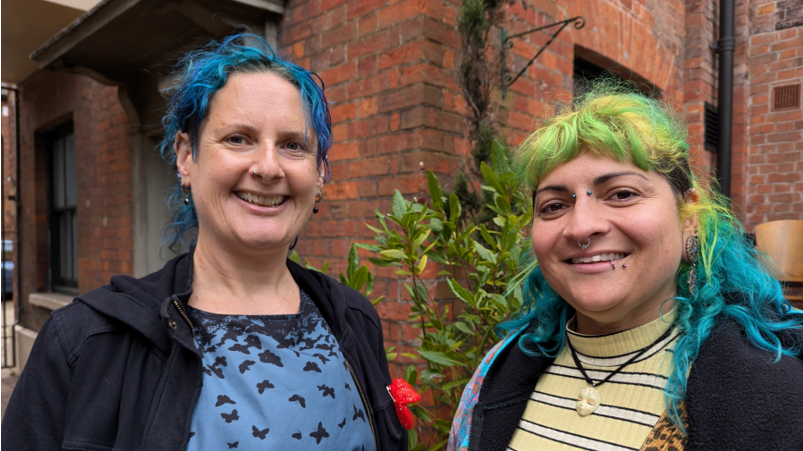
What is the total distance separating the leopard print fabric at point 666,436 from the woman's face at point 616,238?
0.21m

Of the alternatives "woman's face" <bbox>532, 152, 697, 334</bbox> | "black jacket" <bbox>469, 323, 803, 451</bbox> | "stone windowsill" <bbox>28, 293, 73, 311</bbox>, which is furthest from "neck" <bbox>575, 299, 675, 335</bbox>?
"stone windowsill" <bbox>28, 293, 73, 311</bbox>

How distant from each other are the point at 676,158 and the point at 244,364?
1112 mm

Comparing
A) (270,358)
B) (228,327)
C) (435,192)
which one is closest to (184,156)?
(228,327)

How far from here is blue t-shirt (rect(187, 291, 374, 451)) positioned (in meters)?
1.17

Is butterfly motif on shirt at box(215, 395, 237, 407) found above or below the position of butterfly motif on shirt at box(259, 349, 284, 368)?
below

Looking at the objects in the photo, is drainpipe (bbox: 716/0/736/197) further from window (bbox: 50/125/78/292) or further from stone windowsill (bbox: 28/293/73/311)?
window (bbox: 50/125/78/292)

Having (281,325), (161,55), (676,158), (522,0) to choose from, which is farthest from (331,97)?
(676,158)

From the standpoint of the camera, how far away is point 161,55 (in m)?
4.08

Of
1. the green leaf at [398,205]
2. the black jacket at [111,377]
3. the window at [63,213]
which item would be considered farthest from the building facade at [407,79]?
the window at [63,213]

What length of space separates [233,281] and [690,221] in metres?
1.15

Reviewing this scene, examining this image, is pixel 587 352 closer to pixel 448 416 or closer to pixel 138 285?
pixel 138 285

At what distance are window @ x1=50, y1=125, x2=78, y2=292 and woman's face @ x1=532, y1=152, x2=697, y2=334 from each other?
22.0ft

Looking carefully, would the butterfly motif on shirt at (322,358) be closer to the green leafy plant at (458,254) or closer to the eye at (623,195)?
the green leafy plant at (458,254)

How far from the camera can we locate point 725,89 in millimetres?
2877
